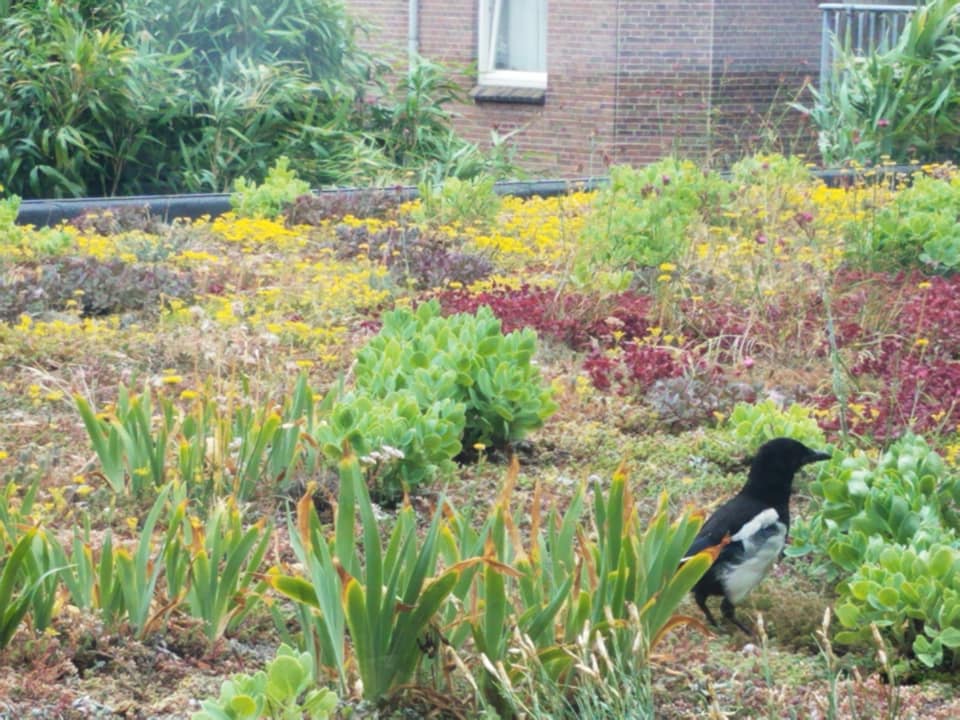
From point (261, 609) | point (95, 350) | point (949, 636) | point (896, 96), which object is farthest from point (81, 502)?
point (896, 96)

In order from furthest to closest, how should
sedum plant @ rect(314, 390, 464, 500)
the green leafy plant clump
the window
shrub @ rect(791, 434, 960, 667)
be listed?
the window
the green leafy plant clump
sedum plant @ rect(314, 390, 464, 500)
shrub @ rect(791, 434, 960, 667)

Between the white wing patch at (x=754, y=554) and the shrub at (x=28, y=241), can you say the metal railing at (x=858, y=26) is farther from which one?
the white wing patch at (x=754, y=554)

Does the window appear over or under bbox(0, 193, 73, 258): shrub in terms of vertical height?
over

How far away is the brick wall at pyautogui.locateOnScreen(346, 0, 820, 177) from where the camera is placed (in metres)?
17.5

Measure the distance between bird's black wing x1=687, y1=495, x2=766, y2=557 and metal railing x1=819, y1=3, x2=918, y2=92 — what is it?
12.5 meters

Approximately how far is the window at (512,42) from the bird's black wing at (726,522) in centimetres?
1482

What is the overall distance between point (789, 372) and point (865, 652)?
113 inches

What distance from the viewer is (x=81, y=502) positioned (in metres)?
5.02

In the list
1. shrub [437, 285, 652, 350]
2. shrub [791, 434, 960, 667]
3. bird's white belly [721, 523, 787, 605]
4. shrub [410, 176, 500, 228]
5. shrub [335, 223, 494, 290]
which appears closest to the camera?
shrub [791, 434, 960, 667]

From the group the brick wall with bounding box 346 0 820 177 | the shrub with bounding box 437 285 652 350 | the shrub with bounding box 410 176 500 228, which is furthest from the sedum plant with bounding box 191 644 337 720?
the brick wall with bounding box 346 0 820 177

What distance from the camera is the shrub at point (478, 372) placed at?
557 cm

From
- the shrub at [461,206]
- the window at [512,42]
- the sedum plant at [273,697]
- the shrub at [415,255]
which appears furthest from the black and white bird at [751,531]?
the window at [512,42]

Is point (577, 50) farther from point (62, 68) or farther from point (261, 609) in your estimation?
point (261, 609)

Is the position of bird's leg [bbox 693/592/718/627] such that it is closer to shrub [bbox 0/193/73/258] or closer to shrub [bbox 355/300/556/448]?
shrub [bbox 355/300/556/448]
